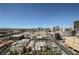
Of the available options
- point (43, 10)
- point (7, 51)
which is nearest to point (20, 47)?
point (7, 51)

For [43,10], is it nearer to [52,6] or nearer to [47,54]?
[52,6]

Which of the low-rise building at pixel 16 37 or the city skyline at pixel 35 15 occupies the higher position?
the city skyline at pixel 35 15

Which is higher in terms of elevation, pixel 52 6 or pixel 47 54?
pixel 52 6

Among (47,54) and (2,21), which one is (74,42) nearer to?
(47,54)

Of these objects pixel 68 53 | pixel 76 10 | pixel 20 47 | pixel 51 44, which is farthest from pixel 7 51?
pixel 76 10

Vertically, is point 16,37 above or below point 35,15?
below

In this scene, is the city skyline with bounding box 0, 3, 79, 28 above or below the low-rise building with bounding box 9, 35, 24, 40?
above
